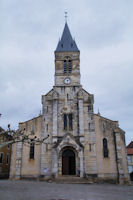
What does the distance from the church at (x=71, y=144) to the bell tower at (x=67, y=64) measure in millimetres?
515

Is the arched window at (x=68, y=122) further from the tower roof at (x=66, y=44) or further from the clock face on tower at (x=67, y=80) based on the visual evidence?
the tower roof at (x=66, y=44)

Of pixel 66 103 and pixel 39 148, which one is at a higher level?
pixel 66 103

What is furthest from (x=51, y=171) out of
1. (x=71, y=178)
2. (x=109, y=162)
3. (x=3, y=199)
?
(x=3, y=199)

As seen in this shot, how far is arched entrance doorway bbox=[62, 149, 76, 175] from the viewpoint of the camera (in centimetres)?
2081

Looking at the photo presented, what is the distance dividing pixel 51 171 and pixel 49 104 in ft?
27.8

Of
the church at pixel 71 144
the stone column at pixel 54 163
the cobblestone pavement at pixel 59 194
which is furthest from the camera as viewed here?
the church at pixel 71 144

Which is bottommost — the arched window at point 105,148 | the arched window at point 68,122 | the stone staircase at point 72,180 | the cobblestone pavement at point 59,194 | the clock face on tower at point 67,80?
the stone staircase at point 72,180

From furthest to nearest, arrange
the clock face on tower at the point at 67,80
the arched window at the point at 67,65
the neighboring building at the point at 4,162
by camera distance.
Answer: the neighboring building at the point at 4,162
the arched window at the point at 67,65
the clock face on tower at the point at 67,80

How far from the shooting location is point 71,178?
1861cm

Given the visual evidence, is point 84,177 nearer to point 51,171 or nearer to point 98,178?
point 98,178

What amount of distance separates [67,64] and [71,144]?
39.7ft

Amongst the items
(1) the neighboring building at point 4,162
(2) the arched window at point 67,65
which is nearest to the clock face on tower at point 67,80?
(2) the arched window at point 67,65

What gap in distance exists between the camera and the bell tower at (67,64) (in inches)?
992

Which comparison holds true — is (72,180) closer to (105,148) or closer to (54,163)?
(54,163)
